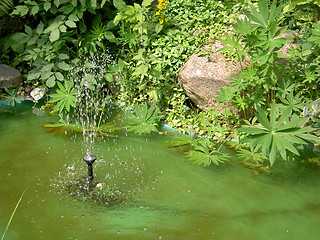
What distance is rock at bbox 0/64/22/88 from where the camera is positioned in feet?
16.9

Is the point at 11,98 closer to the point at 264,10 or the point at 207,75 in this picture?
the point at 207,75

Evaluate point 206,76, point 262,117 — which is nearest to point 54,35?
point 206,76

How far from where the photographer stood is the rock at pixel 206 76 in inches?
171

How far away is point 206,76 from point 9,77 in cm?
268

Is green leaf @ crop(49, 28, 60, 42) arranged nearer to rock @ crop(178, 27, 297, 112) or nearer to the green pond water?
the green pond water

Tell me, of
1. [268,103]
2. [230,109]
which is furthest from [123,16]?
[268,103]

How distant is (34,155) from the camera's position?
3.88 m

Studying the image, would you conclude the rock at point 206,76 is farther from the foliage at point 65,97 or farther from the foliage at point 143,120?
the foliage at point 65,97

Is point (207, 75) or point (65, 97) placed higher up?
point (207, 75)

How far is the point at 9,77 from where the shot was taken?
5.18 metres

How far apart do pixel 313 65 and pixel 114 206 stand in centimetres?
246


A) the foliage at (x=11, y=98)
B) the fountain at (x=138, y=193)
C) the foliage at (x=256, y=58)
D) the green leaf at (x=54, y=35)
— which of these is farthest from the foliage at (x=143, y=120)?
the foliage at (x=11, y=98)

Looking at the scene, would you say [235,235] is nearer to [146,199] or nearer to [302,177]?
[146,199]

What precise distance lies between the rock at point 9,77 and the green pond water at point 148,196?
3.93 feet
